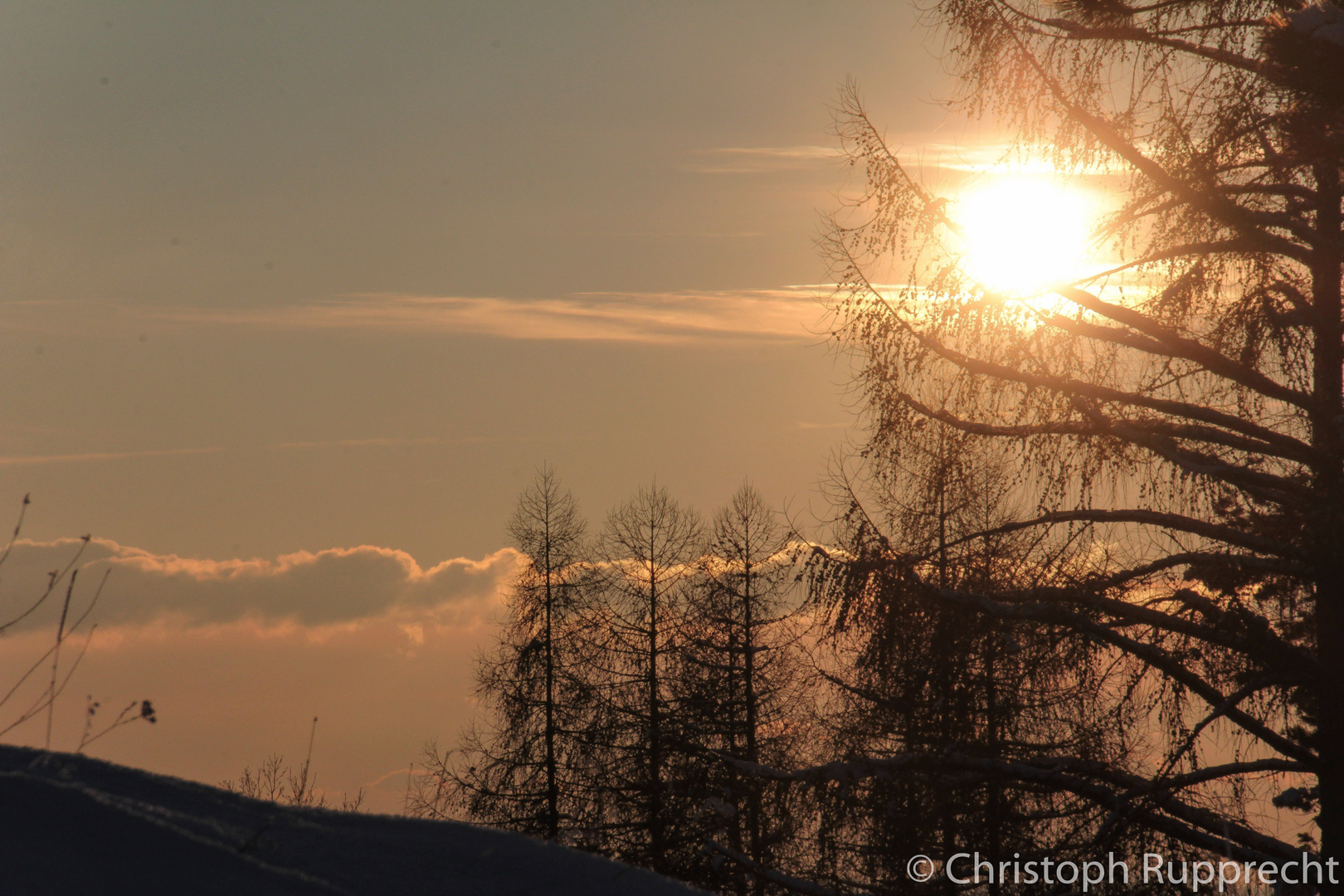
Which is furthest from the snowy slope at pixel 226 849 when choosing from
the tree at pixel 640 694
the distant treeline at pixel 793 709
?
the tree at pixel 640 694

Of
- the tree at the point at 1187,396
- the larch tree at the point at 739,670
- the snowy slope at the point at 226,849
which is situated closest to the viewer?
the snowy slope at the point at 226,849

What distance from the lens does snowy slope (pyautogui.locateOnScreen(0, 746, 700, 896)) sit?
7.88ft

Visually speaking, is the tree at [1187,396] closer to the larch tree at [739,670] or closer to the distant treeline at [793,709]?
the distant treeline at [793,709]

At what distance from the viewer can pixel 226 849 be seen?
8.59 feet

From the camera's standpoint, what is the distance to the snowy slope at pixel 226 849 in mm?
2400

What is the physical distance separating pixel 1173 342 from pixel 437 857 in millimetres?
7033

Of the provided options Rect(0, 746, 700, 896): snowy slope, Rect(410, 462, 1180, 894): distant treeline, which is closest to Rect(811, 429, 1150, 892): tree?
Rect(410, 462, 1180, 894): distant treeline

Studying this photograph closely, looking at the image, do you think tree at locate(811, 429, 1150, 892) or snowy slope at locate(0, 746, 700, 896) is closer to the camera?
snowy slope at locate(0, 746, 700, 896)

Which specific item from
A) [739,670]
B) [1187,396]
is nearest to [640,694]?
[739,670]

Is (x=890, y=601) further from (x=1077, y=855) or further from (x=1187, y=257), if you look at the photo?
(x=1187, y=257)

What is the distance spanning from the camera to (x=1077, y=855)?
26.1ft

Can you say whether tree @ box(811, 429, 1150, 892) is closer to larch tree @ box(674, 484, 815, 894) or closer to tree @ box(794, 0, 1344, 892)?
tree @ box(794, 0, 1344, 892)

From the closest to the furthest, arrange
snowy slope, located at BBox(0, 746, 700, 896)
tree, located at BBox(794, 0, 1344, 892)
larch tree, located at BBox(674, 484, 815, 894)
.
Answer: snowy slope, located at BBox(0, 746, 700, 896), tree, located at BBox(794, 0, 1344, 892), larch tree, located at BBox(674, 484, 815, 894)

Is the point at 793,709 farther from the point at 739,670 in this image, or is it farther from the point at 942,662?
the point at 942,662
